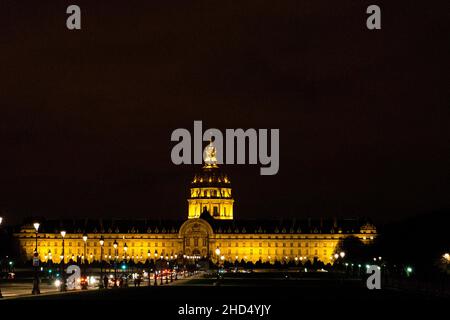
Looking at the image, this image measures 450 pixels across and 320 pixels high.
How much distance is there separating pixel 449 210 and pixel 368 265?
12956 mm

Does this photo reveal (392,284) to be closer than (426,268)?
Yes

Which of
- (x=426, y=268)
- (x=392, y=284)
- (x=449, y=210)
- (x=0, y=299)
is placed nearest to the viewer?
(x=0, y=299)
